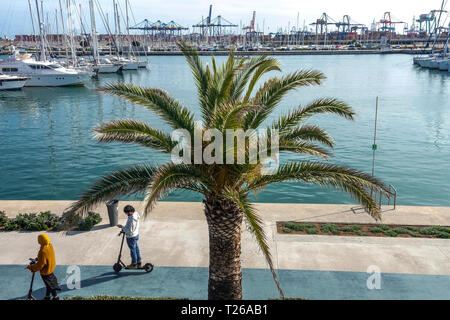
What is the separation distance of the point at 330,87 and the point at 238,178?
56561mm

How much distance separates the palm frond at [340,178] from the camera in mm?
6852

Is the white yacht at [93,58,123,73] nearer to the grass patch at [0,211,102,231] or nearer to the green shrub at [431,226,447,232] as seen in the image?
A: the grass patch at [0,211,102,231]

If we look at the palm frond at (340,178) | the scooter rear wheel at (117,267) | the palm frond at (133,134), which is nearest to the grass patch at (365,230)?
the palm frond at (340,178)

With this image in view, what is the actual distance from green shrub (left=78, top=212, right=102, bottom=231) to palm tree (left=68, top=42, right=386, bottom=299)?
4427mm

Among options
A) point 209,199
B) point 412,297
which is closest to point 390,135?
point 412,297

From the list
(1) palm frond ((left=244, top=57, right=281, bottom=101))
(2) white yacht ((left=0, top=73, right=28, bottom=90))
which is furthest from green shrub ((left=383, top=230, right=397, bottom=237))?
(2) white yacht ((left=0, top=73, right=28, bottom=90))

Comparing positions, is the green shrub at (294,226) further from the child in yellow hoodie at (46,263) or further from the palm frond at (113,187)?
the child in yellow hoodie at (46,263)

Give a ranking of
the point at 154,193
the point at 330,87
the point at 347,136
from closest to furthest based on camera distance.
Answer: the point at 154,193 → the point at 347,136 → the point at 330,87

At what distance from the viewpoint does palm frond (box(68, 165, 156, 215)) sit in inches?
270

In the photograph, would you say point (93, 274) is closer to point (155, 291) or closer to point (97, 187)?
point (155, 291)

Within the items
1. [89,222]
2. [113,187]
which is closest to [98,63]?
[89,222]

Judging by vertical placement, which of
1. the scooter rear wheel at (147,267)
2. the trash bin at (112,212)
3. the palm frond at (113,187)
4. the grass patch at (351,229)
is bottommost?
the grass patch at (351,229)

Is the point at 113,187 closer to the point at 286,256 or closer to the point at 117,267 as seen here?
the point at 117,267

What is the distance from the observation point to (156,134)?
7352 millimetres
